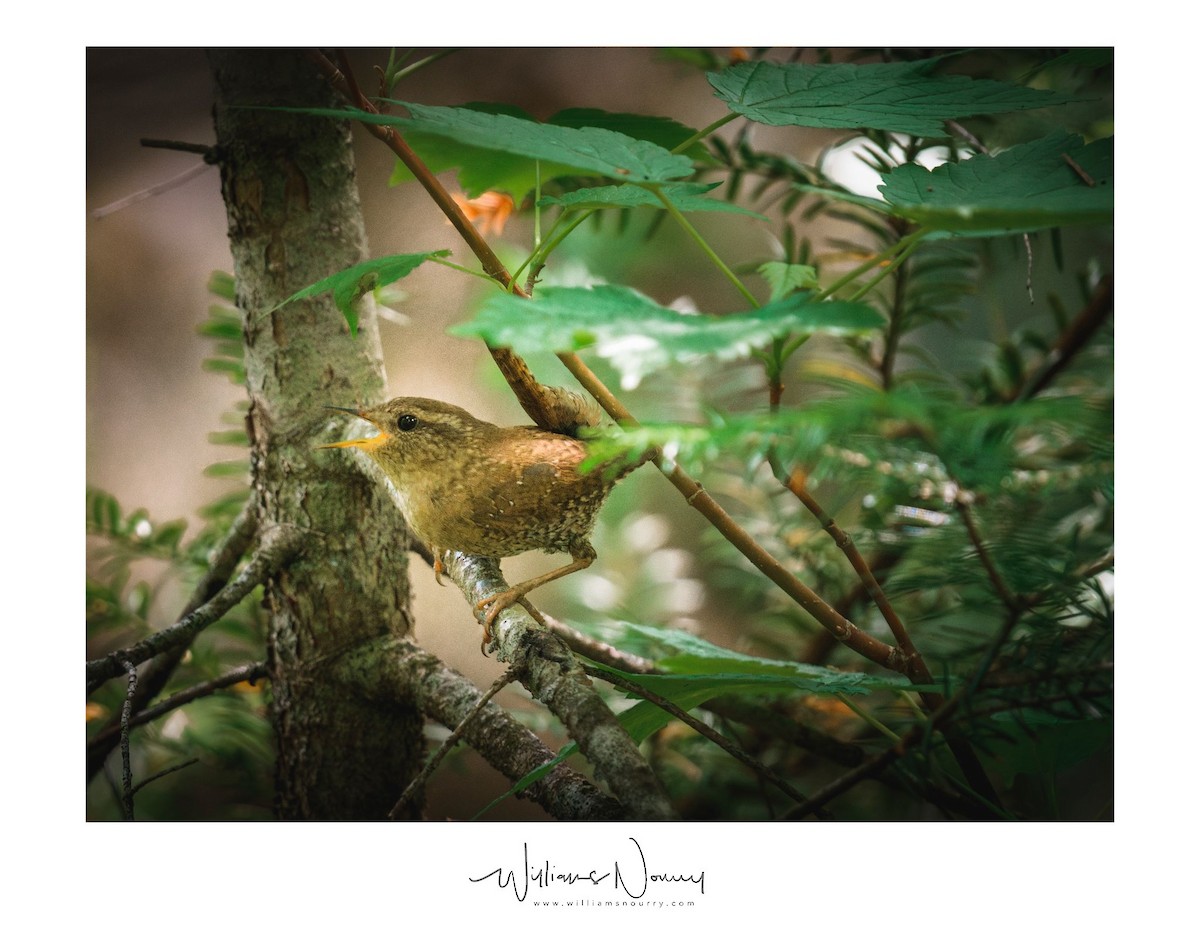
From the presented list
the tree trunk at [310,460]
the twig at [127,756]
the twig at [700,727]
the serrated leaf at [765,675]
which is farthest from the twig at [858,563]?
the twig at [127,756]

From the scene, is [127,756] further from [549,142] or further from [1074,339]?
[1074,339]

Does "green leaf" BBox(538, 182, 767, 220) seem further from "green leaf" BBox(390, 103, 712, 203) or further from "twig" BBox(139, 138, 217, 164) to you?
"twig" BBox(139, 138, 217, 164)

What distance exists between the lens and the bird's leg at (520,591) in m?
0.89

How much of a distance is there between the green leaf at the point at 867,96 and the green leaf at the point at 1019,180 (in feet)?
0.14

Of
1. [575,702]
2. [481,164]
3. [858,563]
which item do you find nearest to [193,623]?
[575,702]

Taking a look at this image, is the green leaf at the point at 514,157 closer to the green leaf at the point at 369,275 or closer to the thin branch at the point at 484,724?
the green leaf at the point at 369,275

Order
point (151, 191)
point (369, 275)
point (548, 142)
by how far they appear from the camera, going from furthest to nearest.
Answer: point (151, 191), point (369, 275), point (548, 142)

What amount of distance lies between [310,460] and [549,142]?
1.74 feet

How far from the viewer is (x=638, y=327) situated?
58cm

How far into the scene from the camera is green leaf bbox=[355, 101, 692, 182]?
0.66m
